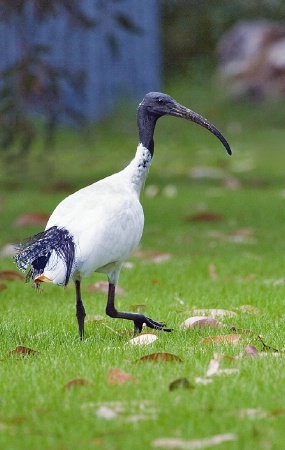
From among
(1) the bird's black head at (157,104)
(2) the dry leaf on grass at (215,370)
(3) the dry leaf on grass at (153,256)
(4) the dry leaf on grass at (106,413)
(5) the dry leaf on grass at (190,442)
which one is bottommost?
(5) the dry leaf on grass at (190,442)

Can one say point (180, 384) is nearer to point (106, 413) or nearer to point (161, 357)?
point (106, 413)

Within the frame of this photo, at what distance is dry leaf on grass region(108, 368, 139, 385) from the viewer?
5297mm

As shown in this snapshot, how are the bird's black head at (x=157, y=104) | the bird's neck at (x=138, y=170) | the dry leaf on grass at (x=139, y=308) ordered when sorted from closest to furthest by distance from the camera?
the bird's neck at (x=138, y=170) → the bird's black head at (x=157, y=104) → the dry leaf on grass at (x=139, y=308)

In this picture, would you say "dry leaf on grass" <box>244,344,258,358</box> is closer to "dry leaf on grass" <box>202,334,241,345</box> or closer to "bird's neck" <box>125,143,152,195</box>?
"dry leaf on grass" <box>202,334,241,345</box>

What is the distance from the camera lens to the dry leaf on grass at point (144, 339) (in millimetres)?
6359

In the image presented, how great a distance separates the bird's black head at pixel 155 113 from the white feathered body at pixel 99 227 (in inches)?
21.6

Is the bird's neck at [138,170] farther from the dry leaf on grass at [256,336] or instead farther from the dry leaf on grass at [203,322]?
the dry leaf on grass at [256,336]

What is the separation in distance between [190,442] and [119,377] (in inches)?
41.5

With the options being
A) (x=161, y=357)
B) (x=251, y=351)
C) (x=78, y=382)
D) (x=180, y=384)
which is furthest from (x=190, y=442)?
(x=251, y=351)

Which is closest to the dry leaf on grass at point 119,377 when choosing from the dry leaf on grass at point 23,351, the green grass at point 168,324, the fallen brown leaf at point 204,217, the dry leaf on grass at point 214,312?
the green grass at point 168,324

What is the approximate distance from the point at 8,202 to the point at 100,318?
22.5ft

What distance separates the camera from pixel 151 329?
6.96 meters

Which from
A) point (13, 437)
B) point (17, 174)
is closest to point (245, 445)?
point (13, 437)

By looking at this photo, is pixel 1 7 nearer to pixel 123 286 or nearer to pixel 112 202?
pixel 123 286
